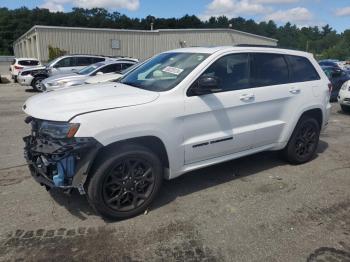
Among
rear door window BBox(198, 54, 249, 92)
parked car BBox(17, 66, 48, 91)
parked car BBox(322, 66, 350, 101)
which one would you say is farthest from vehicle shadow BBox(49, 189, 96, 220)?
parked car BBox(17, 66, 48, 91)

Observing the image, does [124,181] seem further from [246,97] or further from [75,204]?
[246,97]

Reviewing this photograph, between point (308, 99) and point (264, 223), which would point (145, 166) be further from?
point (308, 99)

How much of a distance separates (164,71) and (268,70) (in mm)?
1574

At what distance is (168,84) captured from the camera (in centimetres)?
432

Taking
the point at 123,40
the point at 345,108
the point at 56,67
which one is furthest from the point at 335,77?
the point at 123,40

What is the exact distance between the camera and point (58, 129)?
3625 mm

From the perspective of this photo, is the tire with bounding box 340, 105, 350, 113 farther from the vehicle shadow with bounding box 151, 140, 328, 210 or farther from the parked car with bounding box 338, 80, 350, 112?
the vehicle shadow with bounding box 151, 140, 328, 210

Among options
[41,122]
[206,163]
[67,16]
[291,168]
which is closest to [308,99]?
[291,168]

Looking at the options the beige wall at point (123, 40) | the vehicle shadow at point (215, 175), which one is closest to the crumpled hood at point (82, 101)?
the vehicle shadow at point (215, 175)

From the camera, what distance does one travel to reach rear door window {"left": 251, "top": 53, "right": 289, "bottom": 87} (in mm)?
5039

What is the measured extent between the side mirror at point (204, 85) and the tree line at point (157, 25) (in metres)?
74.2

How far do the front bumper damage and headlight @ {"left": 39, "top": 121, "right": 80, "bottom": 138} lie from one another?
2.1 inches

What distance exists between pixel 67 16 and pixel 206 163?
3664 inches

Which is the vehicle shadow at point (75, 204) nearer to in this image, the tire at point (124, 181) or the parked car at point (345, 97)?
the tire at point (124, 181)
